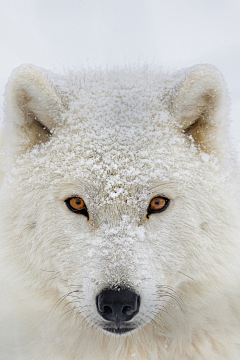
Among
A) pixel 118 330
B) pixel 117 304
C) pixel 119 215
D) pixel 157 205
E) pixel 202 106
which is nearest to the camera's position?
pixel 117 304

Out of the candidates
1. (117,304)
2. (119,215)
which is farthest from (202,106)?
(117,304)

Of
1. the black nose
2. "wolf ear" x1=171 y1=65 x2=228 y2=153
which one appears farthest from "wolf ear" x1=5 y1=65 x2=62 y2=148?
the black nose

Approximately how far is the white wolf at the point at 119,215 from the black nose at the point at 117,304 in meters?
0.04

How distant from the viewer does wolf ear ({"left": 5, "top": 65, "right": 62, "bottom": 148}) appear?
2.67m

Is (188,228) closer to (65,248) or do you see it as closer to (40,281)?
(65,248)

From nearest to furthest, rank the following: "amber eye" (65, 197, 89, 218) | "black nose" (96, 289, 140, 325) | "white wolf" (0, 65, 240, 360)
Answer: "black nose" (96, 289, 140, 325) < "white wolf" (0, 65, 240, 360) < "amber eye" (65, 197, 89, 218)

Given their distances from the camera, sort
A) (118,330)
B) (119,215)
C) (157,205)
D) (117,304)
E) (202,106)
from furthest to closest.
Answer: (202,106) → (157,205) → (119,215) → (118,330) → (117,304)

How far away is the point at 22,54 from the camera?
18.4 feet

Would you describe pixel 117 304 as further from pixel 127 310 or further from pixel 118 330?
pixel 118 330

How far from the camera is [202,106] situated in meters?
2.76

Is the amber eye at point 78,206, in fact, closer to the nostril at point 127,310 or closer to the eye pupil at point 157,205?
the eye pupil at point 157,205

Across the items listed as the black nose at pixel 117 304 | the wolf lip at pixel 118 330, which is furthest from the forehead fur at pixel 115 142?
the wolf lip at pixel 118 330

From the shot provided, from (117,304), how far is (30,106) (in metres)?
1.69

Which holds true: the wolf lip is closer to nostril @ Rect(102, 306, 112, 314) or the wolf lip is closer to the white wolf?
the white wolf
